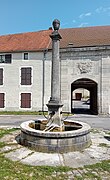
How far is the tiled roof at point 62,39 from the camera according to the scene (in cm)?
2142

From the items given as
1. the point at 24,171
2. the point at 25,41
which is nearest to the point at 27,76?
the point at 25,41

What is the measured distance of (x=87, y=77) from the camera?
803 inches

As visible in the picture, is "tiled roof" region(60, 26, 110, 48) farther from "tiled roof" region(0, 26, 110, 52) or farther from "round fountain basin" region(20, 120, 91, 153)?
"round fountain basin" region(20, 120, 91, 153)

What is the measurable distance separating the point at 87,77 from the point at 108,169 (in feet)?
51.6

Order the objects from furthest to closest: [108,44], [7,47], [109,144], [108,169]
Result: [7,47] < [108,44] < [109,144] < [108,169]

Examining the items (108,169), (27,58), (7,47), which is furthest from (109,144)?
(7,47)

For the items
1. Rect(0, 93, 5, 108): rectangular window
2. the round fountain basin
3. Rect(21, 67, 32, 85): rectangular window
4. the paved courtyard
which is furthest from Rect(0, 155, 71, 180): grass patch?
Rect(0, 93, 5, 108): rectangular window

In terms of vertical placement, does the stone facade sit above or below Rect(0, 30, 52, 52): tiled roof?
below

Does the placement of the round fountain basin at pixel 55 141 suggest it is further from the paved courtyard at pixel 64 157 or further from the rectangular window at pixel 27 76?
the rectangular window at pixel 27 76

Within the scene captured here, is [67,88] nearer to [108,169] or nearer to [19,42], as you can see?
[19,42]

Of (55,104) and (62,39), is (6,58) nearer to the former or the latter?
(62,39)

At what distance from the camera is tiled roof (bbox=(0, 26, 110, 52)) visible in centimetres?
2142

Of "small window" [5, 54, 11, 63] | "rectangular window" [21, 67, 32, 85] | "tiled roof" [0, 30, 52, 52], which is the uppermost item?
"tiled roof" [0, 30, 52, 52]

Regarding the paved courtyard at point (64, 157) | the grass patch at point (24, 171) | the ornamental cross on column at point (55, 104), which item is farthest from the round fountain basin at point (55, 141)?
the grass patch at point (24, 171)
